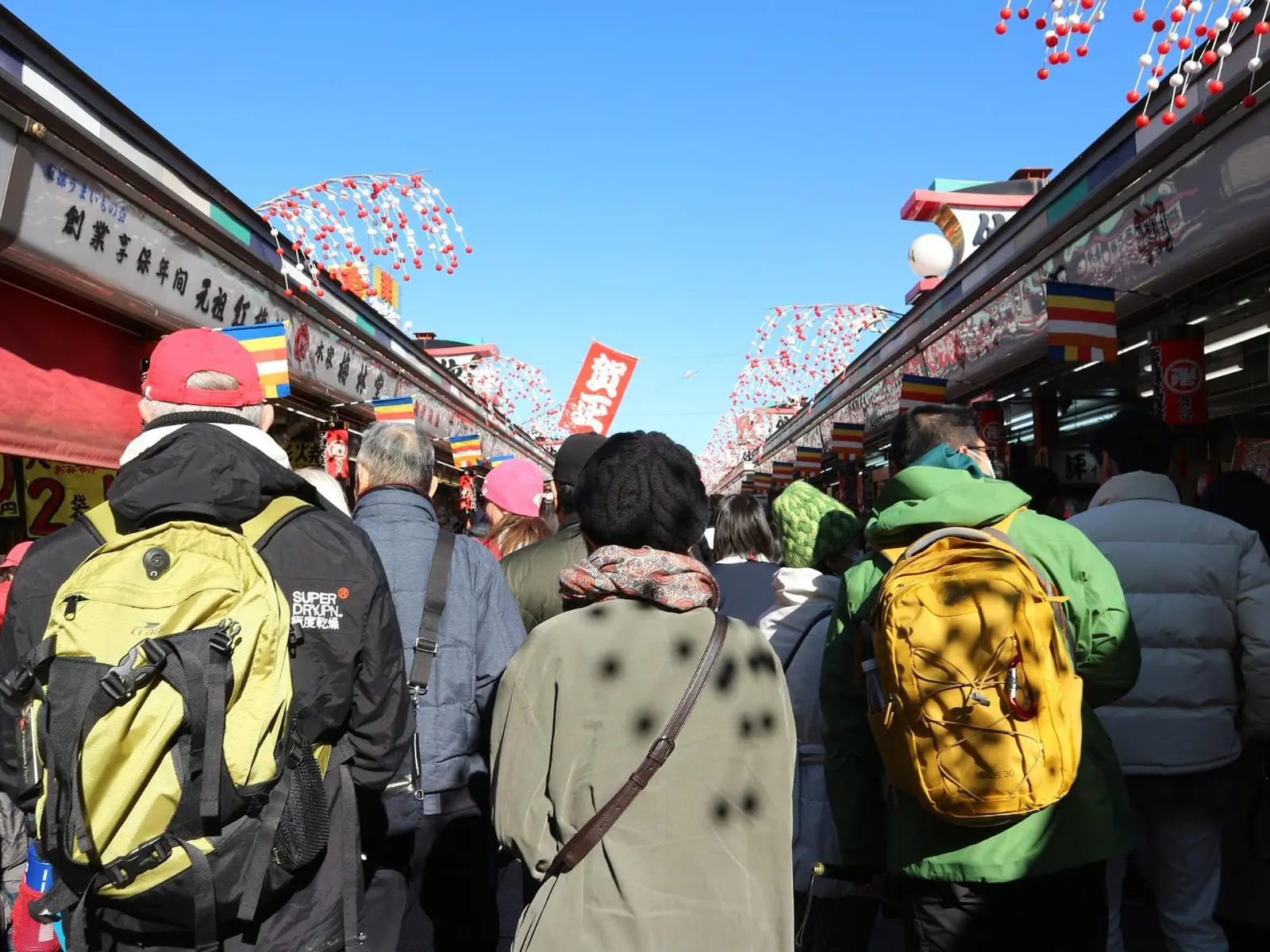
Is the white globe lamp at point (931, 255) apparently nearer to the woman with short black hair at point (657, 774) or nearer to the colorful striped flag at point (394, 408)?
the colorful striped flag at point (394, 408)

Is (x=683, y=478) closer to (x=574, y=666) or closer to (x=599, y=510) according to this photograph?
(x=599, y=510)

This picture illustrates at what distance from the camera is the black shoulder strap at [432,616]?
300 cm

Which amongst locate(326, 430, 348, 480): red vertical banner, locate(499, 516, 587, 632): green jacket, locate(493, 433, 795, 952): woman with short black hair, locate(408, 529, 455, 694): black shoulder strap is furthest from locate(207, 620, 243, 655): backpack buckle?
locate(326, 430, 348, 480): red vertical banner

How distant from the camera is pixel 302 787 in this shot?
198 centimetres

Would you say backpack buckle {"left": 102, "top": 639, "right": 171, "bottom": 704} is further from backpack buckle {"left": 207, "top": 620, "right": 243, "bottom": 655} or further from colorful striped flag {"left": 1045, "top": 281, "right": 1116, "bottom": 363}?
colorful striped flag {"left": 1045, "top": 281, "right": 1116, "bottom": 363}

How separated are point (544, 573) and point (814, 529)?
43.3 inches

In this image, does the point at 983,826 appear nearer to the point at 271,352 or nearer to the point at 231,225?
the point at 271,352

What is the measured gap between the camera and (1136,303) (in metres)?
5.83

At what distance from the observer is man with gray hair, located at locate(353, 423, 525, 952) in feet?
10.1

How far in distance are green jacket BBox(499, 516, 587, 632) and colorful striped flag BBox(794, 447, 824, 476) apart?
13.4 meters

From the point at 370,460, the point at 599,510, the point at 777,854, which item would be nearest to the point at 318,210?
the point at 370,460

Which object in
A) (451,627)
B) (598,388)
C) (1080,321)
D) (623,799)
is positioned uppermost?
(598,388)

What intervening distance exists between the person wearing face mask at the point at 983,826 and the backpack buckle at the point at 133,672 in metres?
1.50

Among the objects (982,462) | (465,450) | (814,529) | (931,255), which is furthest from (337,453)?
(931,255)
